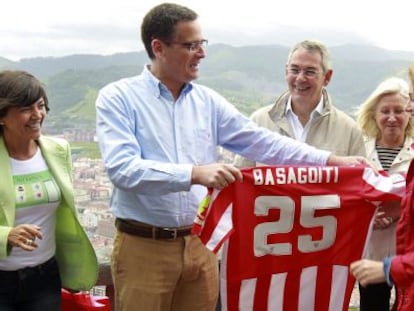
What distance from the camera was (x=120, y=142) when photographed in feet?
9.70

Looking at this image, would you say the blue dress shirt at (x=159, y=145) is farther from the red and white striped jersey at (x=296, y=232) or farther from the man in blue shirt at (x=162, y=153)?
the red and white striped jersey at (x=296, y=232)

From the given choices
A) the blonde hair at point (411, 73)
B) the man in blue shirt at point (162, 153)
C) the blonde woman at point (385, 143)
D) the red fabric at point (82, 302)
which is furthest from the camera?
the blonde woman at point (385, 143)

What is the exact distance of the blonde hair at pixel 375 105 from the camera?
4.03m

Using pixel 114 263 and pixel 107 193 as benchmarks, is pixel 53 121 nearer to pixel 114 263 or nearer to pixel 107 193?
pixel 107 193

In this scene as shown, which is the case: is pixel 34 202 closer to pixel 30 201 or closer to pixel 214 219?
pixel 30 201

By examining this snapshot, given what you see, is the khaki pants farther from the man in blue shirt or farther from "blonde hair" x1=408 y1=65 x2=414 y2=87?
"blonde hair" x1=408 y1=65 x2=414 y2=87

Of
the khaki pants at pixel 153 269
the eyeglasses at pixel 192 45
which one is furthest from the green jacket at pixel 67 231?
the eyeglasses at pixel 192 45

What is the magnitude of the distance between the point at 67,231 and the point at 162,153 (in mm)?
636

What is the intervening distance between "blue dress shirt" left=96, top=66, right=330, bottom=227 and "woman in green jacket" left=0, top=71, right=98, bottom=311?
0.27 metres

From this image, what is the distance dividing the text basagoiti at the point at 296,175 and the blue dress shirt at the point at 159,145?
0.56 ft

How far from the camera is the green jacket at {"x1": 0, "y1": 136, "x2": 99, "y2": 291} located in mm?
3135

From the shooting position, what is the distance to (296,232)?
10.8ft

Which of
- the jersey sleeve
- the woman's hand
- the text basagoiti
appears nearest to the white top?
the woman's hand

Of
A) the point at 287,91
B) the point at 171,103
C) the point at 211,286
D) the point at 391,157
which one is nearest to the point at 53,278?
the point at 211,286
